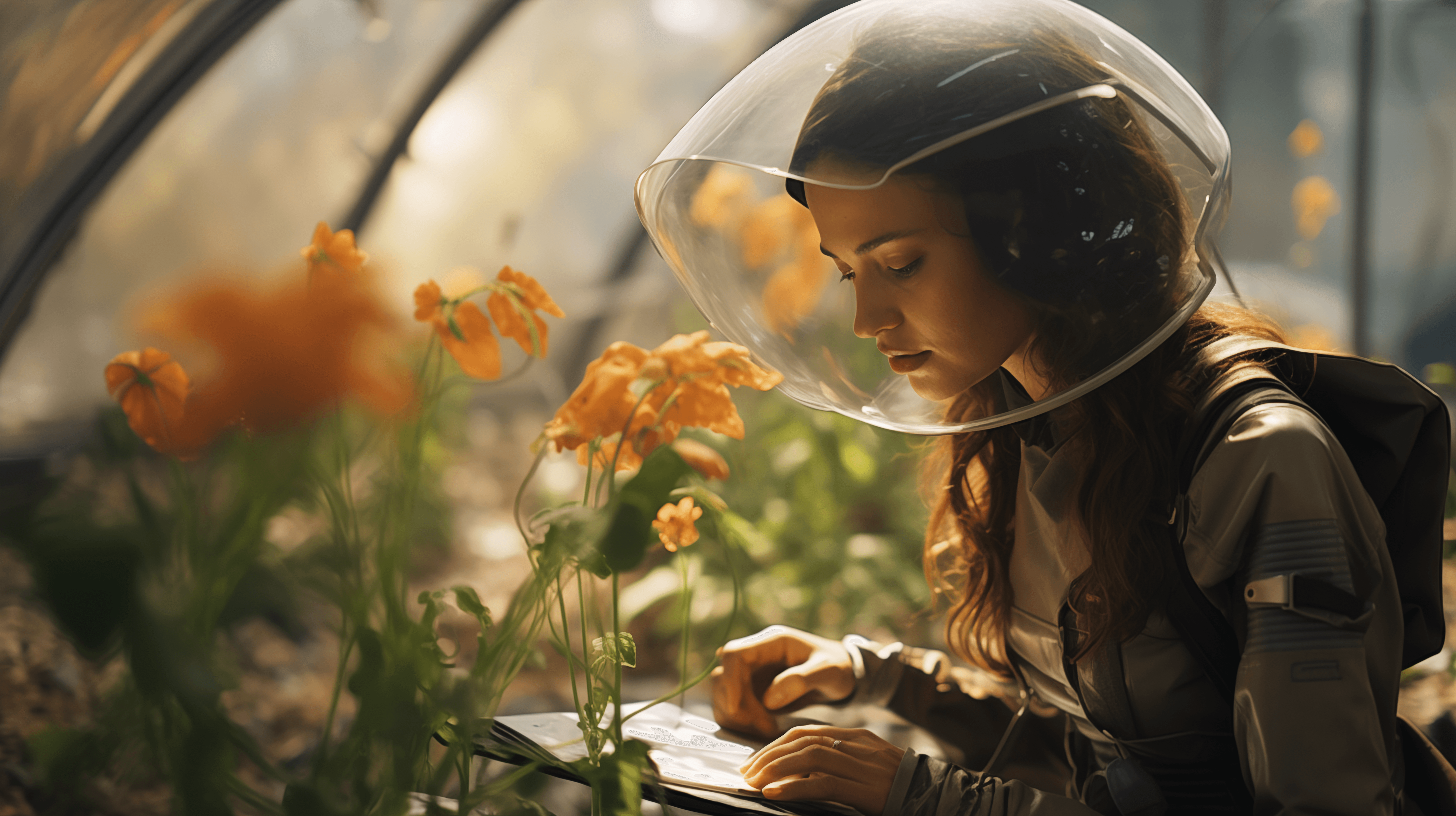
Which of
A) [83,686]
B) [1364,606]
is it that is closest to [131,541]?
[83,686]

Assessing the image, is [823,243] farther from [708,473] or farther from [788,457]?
[788,457]

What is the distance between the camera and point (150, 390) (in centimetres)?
47

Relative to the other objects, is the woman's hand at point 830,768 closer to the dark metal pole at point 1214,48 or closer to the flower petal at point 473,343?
the flower petal at point 473,343

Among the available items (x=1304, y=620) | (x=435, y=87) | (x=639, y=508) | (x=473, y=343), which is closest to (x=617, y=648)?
(x=639, y=508)

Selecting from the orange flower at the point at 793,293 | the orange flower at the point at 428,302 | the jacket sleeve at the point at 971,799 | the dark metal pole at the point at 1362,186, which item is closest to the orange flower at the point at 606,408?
the orange flower at the point at 428,302

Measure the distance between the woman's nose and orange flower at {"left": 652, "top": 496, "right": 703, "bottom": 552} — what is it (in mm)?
175

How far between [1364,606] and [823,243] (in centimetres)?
42

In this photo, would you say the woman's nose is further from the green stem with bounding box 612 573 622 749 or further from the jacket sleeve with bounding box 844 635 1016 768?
the jacket sleeve with bounding box 844 635 1016 768

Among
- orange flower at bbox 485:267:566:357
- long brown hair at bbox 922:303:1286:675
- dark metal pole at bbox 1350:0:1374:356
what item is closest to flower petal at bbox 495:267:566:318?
orange flower at bbox 485:267:566:357

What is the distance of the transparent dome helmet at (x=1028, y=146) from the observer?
55cm

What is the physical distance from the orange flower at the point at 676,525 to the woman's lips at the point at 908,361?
0.59ft

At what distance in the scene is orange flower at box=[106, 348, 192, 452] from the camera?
0.46 meters

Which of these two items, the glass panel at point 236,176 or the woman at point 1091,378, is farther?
the glass panel at point 236,176

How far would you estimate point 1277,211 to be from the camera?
2.14 metres
